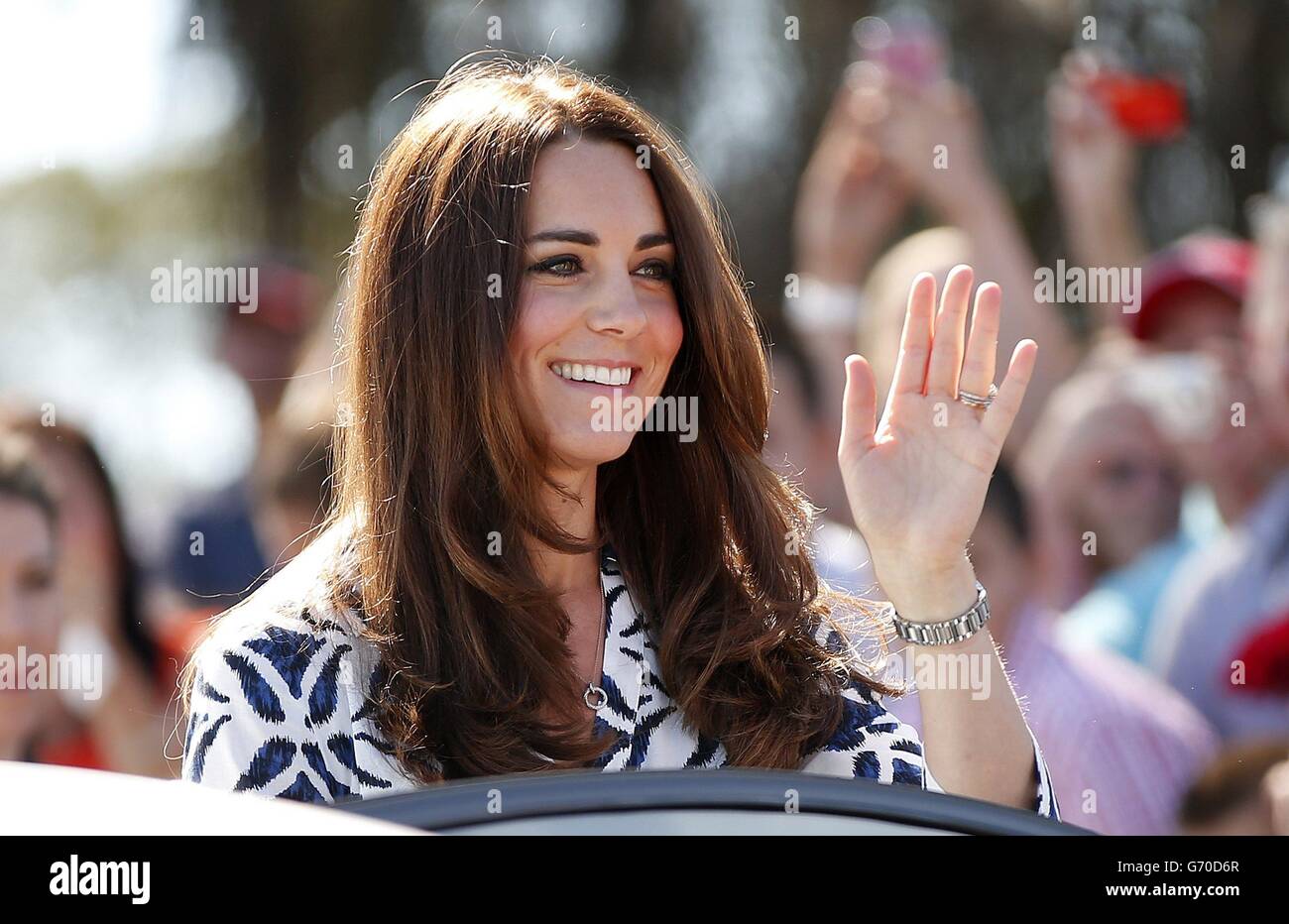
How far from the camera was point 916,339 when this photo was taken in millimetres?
2264

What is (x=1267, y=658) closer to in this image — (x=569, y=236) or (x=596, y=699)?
(x=596, y=699)

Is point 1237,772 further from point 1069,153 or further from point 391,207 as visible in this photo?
point 1069,153

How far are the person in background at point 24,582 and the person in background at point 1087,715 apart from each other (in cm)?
204

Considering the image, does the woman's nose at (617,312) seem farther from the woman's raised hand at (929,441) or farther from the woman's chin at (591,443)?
the woman's raised hand at (929,441)

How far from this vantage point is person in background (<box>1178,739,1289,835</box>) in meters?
2.60

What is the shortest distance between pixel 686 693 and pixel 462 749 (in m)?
0.34

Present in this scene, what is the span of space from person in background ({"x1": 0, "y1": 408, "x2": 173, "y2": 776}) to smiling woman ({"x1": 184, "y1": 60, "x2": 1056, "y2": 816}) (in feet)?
6.47

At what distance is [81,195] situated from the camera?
452 inches

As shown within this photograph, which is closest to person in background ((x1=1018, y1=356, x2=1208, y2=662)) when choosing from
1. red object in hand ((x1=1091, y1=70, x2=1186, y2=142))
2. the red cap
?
the red cap

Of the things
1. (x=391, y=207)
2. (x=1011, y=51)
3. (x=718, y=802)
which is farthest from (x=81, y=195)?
(x=718, y=802)

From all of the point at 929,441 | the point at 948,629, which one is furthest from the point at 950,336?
the point at 948,629

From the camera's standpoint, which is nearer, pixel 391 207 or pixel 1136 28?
pixel 391 207

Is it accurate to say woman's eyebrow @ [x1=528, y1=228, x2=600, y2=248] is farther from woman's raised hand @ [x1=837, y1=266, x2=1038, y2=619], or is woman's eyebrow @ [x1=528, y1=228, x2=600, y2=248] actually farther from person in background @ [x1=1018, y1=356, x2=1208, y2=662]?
person in background @ [x1=1018, y1=356, x2=1208, y2=662]

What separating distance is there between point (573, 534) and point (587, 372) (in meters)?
0.25
